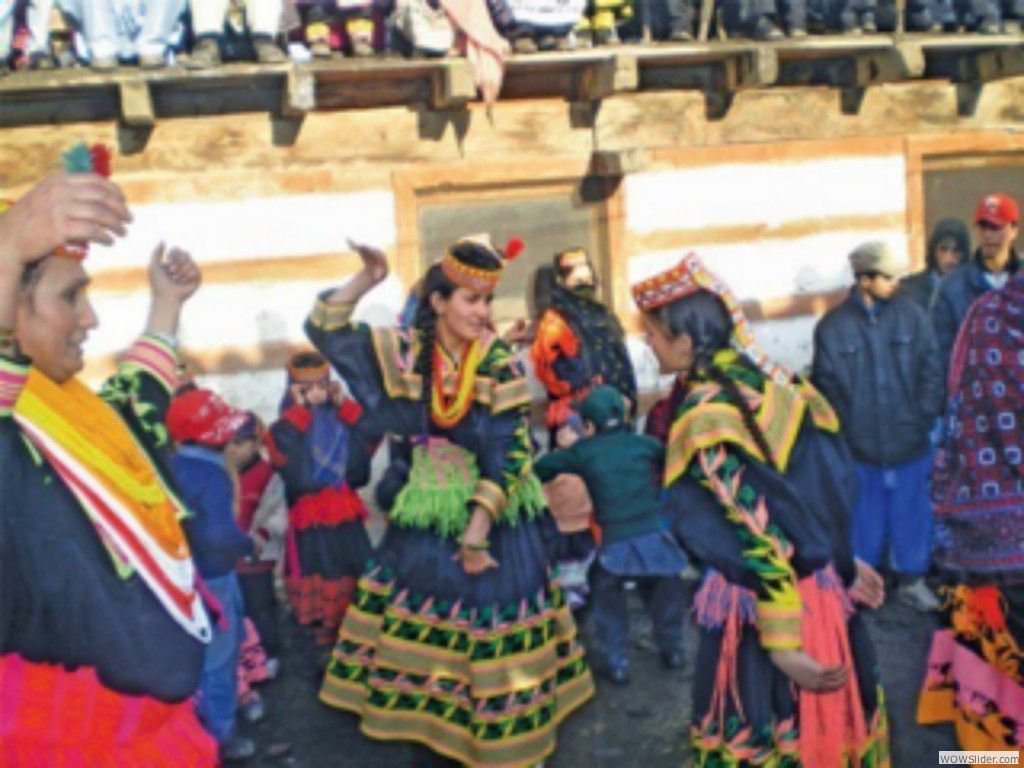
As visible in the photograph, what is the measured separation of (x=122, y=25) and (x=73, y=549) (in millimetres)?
5260

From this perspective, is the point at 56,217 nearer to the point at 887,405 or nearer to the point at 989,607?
the point at 989,607

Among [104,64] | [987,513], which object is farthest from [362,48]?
[987,513]

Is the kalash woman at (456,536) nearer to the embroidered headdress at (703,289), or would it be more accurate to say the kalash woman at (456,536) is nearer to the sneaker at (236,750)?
the sneaker at (236,750)

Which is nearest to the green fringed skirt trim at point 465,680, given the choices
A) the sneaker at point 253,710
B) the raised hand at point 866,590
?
the sneaker at point 253,710

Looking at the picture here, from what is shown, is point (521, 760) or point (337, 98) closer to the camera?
point (521, 760)

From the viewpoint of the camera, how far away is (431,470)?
4473mm

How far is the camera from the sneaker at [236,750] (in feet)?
16.7

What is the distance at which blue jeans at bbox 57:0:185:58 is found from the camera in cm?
671

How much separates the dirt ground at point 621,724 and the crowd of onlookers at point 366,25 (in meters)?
3.79

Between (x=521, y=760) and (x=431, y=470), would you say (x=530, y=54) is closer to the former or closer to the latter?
(x=431, y=470)

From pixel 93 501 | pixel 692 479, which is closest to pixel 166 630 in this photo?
pixel 93 501

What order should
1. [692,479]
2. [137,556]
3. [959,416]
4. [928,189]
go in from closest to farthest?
[137,556] → [692,479] → [959,416] → [928,189]

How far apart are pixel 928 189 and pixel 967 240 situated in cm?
81

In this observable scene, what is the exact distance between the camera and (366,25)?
23.9ft
